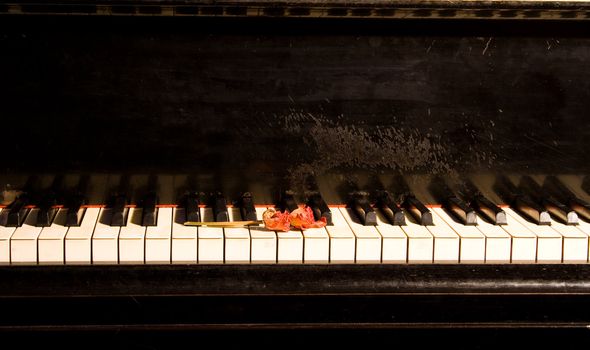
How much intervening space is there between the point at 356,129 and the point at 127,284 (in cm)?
75

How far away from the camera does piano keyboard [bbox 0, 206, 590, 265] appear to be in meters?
1.71

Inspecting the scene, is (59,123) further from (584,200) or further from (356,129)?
(584,200)

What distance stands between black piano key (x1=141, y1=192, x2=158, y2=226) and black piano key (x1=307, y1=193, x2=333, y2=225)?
41 centimetres

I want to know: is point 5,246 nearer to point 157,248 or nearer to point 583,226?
point 157,248

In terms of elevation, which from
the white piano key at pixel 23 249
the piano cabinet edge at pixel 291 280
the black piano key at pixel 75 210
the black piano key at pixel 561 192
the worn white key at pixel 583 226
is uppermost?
the black piano key at pixel 561 192

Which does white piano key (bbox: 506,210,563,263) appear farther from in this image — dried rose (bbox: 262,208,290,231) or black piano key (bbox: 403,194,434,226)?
dried rose (bbox: 262,208,290,231)

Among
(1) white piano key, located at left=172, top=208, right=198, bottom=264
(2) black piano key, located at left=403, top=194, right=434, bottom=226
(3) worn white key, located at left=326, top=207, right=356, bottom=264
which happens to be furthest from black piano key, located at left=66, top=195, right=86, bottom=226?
(2) black piano key, located at left=403, top=194, right=434, bottom=226

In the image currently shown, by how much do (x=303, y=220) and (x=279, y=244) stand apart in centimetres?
10

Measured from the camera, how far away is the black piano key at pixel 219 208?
1836mm

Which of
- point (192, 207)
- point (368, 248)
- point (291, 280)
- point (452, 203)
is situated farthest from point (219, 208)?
point (452, 203)

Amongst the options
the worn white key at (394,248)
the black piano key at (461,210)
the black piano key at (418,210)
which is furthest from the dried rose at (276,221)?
the black piano key at (461,210)

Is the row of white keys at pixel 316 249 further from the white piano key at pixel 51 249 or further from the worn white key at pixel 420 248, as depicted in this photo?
the white piano key at pixel 51 249

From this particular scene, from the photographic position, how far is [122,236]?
1.74 m

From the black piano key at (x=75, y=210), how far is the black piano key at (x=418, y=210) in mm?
869
